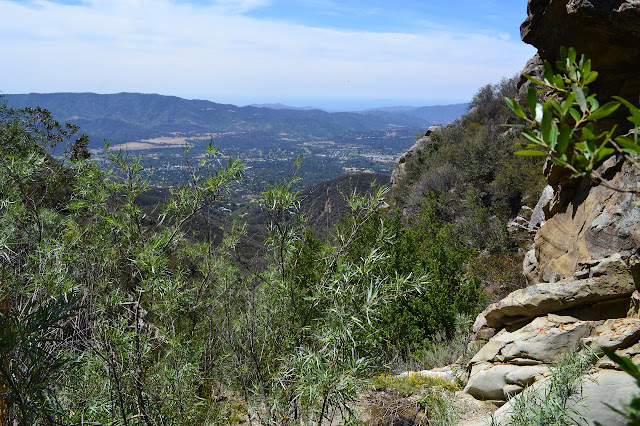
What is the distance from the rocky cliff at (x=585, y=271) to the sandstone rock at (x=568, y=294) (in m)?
0.01

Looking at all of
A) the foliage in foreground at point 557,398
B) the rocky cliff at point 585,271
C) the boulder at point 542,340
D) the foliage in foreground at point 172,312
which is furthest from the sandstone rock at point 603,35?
the foliage in foreground at point 172,312

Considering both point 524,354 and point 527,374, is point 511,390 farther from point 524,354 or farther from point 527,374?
point 524,354

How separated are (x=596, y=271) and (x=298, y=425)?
4639mm

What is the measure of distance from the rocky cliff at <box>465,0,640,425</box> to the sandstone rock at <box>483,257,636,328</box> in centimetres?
1

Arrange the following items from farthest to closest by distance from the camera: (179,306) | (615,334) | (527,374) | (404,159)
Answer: (404,159)
(527,374)
(179,306)
(615,334)

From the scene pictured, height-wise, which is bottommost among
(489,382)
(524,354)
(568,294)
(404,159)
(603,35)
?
(489,382)

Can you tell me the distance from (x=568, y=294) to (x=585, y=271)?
1.41ft

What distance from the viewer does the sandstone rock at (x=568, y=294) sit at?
519 cm

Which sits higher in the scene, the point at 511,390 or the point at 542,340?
the point at 542,340

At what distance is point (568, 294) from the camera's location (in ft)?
18.2

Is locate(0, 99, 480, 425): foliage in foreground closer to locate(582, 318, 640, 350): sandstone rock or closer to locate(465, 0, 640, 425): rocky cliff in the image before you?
locate(465, 0, 640, 425): rocky cliff

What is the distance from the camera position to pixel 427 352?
8.15 metres

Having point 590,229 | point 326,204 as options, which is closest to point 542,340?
point 590,229

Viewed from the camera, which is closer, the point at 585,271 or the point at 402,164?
the point at 585,271
